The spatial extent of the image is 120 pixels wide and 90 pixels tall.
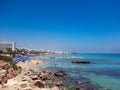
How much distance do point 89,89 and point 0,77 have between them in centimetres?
1082

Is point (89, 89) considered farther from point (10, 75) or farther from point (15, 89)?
point (10, 75)

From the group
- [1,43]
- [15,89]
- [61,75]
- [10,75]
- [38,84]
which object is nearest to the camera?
[15,89]

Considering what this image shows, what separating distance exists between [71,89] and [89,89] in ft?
7.41

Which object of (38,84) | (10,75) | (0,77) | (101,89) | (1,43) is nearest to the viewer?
(0,77)

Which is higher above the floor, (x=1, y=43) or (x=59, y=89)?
(x=1, y=43)

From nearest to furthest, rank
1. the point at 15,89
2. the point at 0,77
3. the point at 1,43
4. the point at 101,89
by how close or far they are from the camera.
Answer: the point at 15,89 < the point at 0,77 < the point at 101,89 < the point at 1,43

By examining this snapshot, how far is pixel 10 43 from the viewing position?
631ft

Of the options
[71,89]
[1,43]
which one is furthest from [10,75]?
[1,43]

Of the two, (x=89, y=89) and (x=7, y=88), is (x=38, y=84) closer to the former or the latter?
(x=7, y=88)

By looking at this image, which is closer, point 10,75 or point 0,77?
point 0,77

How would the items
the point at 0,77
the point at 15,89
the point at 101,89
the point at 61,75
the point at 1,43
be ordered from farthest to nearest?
the point at 1,43 < the point at 61,75 < the point at 101,89 < the point at 0,77 < the point at 15,89

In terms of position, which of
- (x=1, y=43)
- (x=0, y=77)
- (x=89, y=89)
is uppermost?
(x=1, y=43)

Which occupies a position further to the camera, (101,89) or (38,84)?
(101,89)

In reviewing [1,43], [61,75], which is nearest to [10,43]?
[1,43]
